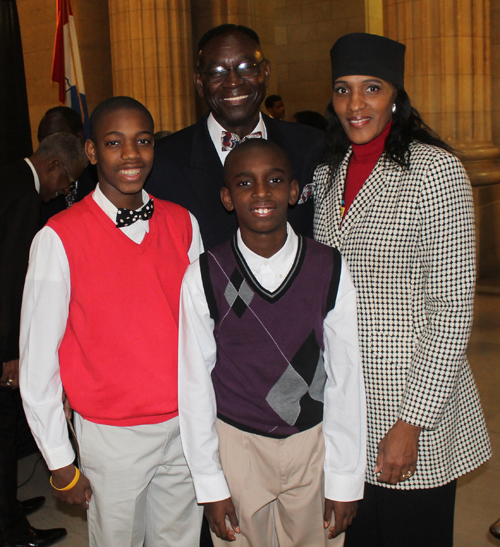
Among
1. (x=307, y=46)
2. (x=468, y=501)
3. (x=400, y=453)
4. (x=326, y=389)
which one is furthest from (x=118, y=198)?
(x=307, y=46)

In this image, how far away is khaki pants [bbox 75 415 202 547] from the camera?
210 cm

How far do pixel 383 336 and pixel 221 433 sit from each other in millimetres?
639

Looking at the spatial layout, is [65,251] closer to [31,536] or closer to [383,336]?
[383,336]

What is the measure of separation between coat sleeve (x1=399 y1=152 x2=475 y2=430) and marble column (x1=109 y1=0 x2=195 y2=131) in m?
7.04

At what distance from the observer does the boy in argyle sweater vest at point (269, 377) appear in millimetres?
1963

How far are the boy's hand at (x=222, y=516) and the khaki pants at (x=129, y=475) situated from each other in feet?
0.88

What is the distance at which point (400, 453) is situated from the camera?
1.97 m

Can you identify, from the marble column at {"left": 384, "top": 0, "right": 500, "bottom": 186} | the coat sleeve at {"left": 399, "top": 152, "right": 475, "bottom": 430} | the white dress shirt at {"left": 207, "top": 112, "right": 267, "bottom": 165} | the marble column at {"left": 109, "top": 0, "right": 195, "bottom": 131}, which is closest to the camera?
the coat sleeve at {"left": 399, "top": 152, "right": 475, "bottom": 430}

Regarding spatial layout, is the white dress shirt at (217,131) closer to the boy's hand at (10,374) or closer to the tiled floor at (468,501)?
the boy's hand at (10,374)

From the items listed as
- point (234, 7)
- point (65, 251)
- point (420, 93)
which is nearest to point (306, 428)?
point (65, 251)

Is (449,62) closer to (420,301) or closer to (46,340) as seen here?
(420,301)

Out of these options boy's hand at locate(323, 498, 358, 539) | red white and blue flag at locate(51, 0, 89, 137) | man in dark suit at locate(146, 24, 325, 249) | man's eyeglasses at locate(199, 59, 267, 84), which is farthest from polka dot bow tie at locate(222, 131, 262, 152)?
red white and blue flag at locate(51, 0, 89, 137)

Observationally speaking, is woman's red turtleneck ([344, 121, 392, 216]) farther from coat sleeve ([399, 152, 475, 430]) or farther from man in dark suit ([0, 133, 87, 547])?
man in dark suit ([0, 133, 87, 547])

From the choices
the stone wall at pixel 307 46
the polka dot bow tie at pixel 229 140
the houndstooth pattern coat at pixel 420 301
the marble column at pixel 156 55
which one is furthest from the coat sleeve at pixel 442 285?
the stone wall at pixel 307 46
